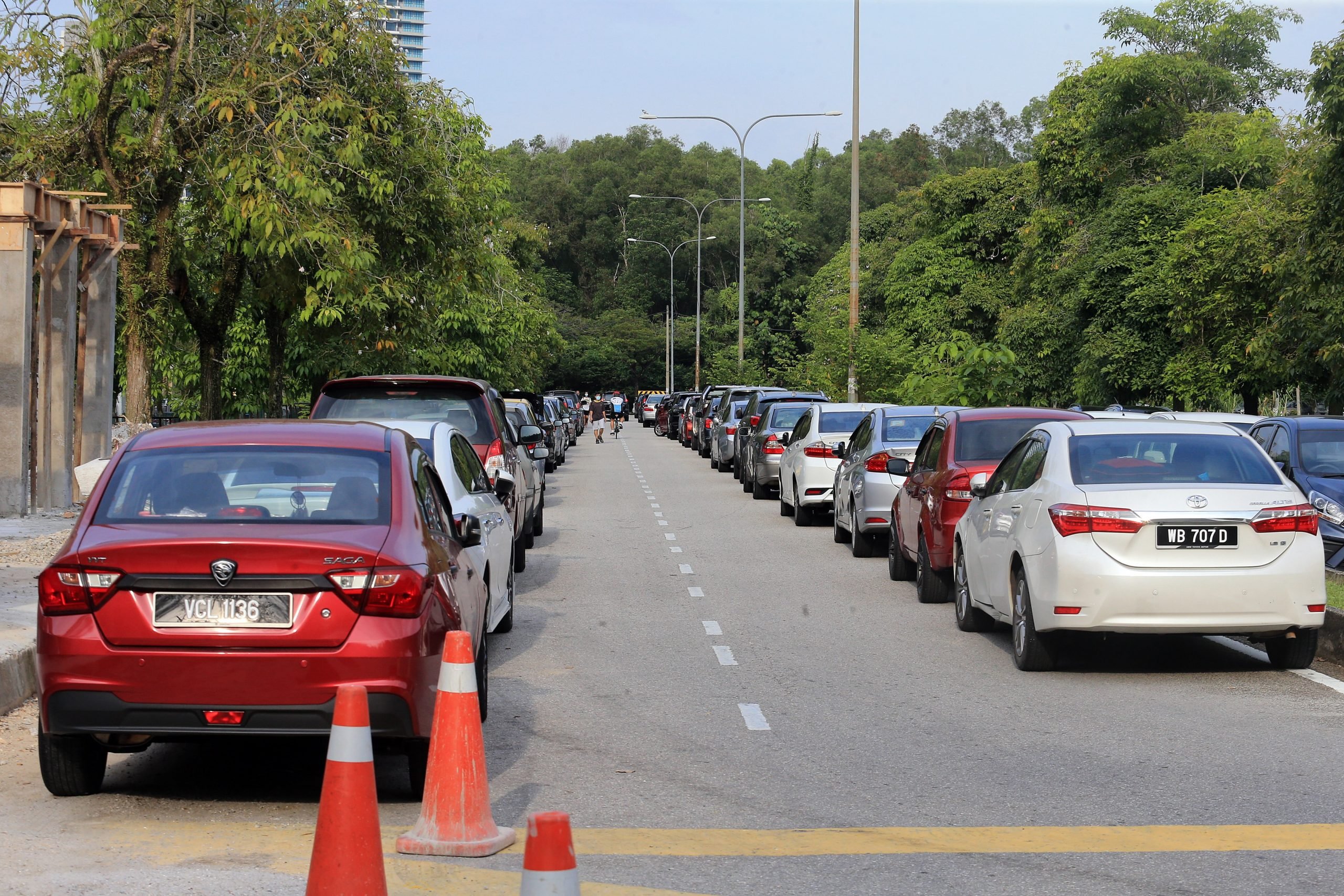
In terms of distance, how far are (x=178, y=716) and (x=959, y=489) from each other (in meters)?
8.03

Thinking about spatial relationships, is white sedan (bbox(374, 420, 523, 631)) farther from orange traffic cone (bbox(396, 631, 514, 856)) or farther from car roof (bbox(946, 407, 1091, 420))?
car roof (bbox(946, 407, 1091, 420))

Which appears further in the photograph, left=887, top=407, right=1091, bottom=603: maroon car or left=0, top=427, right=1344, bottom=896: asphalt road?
left=887, top=407, right=1091, bottom=603: maroon car

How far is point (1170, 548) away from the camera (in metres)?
9.49

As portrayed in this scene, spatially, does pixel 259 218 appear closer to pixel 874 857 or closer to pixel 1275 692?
pixel 1275 692

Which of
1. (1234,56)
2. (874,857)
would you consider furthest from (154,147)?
(1234,56)

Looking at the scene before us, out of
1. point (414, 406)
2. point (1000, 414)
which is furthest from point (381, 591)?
point (1000, 414)

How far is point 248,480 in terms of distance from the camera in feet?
23.2

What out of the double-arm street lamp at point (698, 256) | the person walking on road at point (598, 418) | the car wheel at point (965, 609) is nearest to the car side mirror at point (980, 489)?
the car wheel at point (965, 609)

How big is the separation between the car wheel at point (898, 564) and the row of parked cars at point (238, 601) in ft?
27.4

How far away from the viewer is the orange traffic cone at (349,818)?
498 centimetres

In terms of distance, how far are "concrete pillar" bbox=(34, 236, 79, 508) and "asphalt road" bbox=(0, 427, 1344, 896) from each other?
884 centimetres

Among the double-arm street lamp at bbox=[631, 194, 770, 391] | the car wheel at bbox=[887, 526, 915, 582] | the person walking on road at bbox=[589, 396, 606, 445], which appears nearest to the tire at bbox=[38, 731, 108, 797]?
the car wheel at bbox=[887, 526, 915, 582]

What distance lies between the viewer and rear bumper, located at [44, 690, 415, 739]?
624cm

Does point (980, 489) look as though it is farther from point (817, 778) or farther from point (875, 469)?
point (875, 469)
